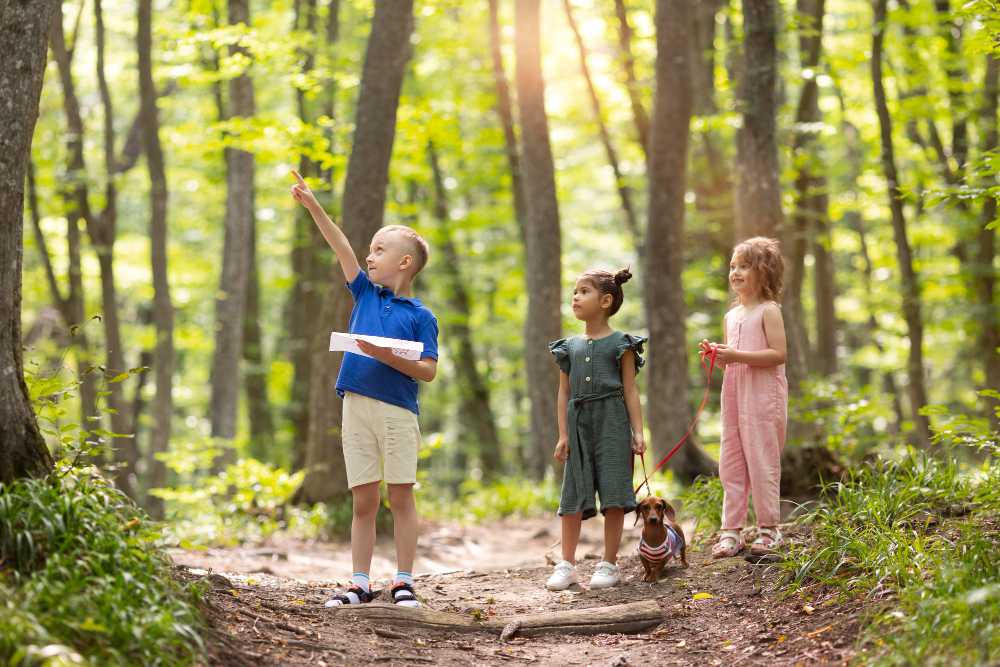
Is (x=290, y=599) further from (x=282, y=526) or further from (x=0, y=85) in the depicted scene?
(x=282, y=526)

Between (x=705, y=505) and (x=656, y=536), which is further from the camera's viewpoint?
(x=705, y=505)

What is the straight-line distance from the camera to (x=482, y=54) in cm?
1798

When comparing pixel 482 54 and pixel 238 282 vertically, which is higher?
pixel 482 54

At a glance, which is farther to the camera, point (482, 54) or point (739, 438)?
point (482, 54)

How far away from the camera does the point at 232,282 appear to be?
14.2 meters

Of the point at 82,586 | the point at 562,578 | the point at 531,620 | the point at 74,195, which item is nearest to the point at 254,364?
the point at 74,195

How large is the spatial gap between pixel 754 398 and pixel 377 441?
2302 millimetres

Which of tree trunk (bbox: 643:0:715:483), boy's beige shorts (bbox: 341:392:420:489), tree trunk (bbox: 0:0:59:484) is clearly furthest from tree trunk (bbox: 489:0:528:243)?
tree trunk (bbox: 0:0:59:484)

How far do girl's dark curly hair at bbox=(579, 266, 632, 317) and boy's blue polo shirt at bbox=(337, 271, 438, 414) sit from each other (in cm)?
106

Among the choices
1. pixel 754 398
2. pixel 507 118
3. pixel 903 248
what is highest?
pixel 507 118

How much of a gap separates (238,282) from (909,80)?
423 inches

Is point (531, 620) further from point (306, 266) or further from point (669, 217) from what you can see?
point (306, 266)

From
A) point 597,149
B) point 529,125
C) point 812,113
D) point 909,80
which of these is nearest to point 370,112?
point 529,125

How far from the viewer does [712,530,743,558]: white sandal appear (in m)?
6.04
